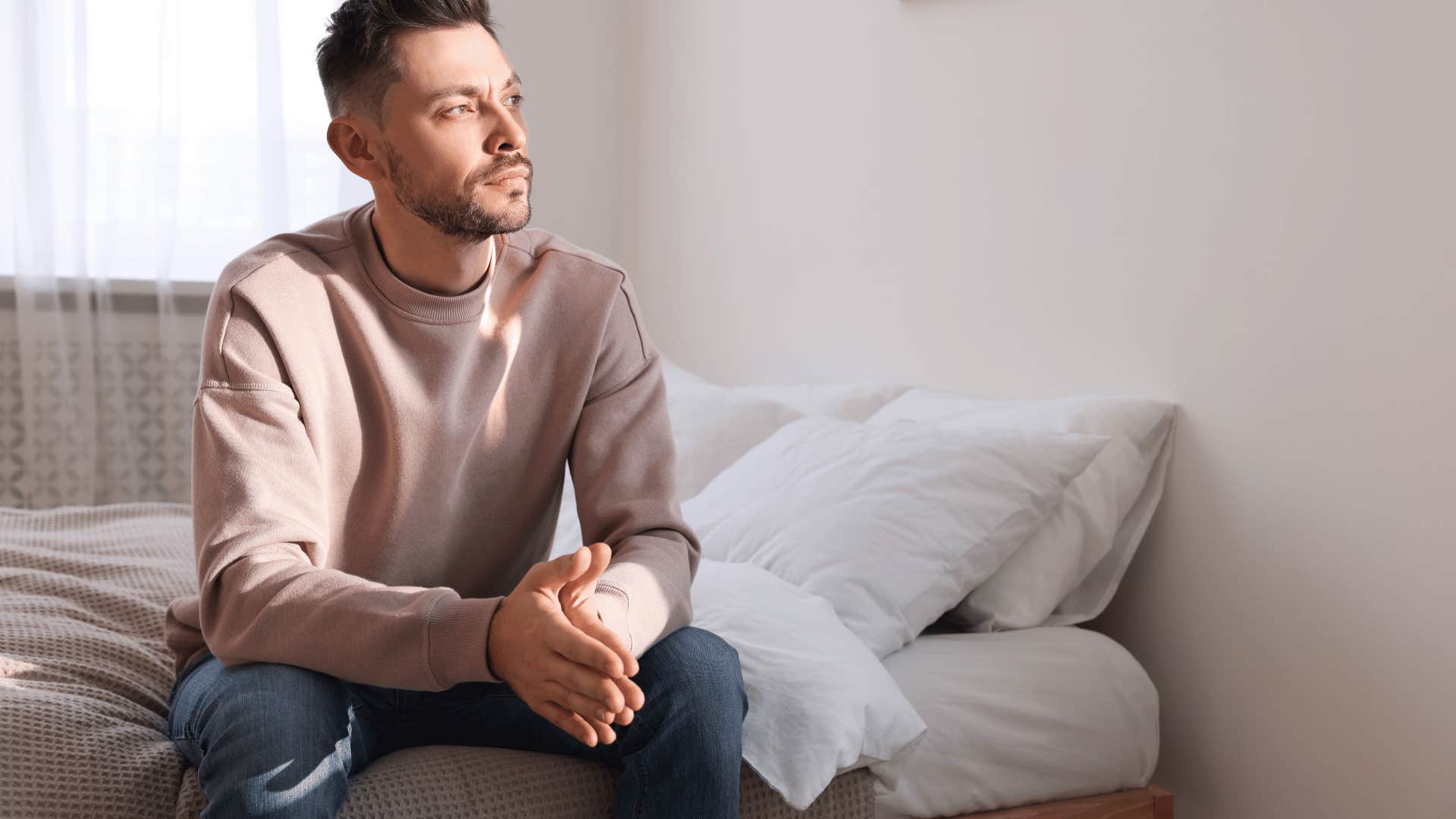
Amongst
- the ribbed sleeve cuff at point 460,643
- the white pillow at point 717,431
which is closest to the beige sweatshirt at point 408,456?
the ribbed sleeve cuff at point 460,643

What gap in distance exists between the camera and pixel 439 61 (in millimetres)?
1209

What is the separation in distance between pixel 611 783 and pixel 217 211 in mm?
2451

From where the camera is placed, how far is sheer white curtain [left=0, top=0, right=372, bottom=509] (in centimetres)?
292

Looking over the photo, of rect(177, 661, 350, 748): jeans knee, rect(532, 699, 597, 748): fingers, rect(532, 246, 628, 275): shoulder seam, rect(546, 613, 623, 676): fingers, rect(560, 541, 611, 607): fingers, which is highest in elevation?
rect(532, 246, 628, 275): shoulder seam

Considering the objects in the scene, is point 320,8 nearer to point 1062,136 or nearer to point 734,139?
point 734,139

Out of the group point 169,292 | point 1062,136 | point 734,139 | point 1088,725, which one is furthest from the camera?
point 169,292

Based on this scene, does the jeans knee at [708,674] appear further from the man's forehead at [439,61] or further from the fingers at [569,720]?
the man's forehead at [439,61]

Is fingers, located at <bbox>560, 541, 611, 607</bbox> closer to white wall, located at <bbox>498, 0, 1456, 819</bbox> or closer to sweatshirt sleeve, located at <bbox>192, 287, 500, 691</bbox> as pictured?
sweatshirt sleeve, located at <bbox>192, 287, 500, 691</bbox>

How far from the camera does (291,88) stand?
3154mm

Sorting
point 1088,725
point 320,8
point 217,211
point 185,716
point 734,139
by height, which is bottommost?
point 1088,725

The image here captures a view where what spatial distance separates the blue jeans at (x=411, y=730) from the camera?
96 cm

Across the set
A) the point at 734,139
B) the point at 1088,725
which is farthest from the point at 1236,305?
the point at 734,139

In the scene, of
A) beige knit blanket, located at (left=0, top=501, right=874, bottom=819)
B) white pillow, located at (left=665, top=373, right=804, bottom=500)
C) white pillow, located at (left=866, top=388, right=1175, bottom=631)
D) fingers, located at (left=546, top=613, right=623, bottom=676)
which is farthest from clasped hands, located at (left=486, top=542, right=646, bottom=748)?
white pillow, located at (left=665, top=373, right=804, bottom=500)

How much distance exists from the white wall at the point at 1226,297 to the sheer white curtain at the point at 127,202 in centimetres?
155
